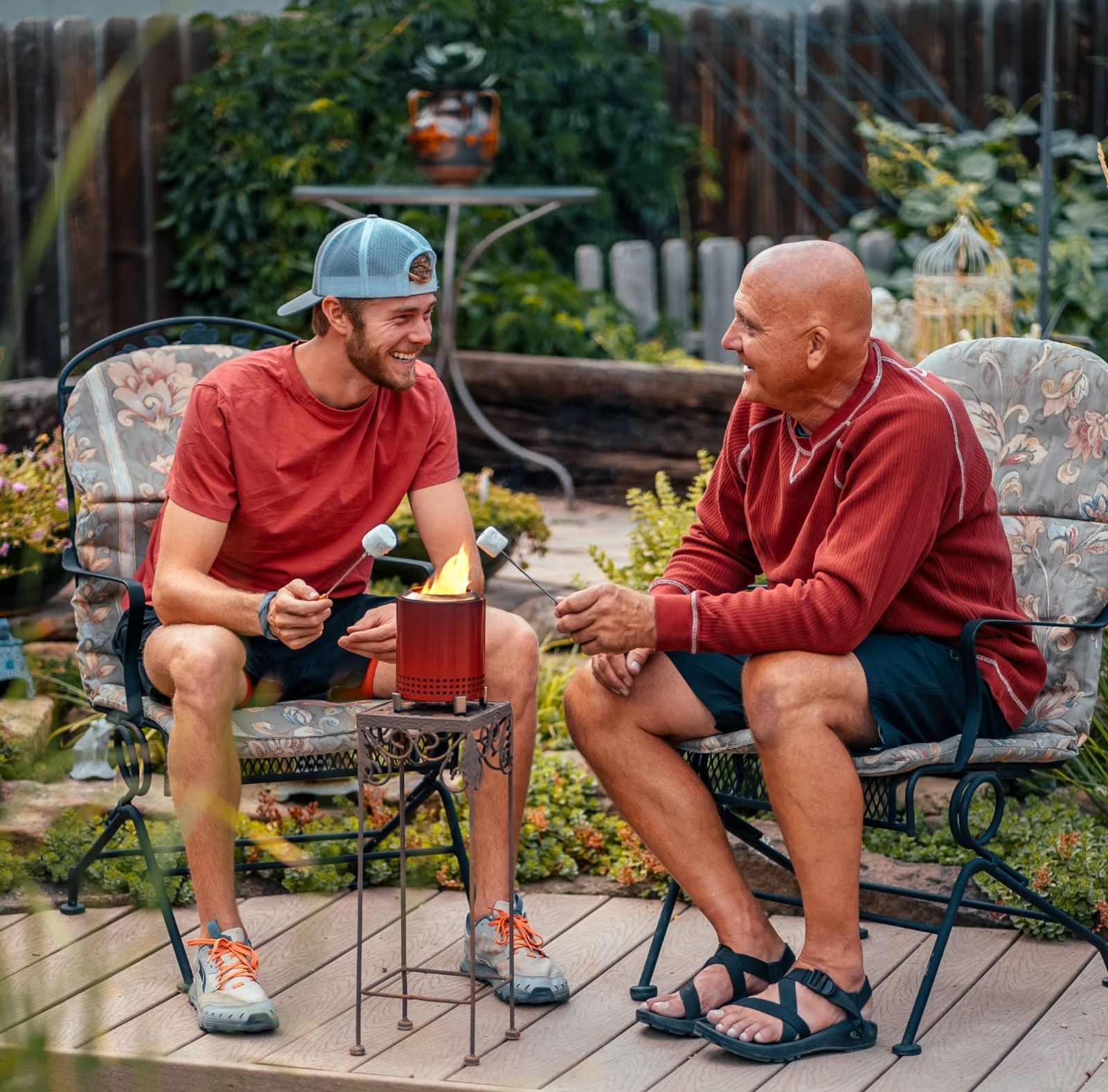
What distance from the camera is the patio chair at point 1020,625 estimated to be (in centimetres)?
261

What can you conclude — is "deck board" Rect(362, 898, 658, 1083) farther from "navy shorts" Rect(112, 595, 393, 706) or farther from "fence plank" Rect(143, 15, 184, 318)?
"fence plank" Rect(143, 15, 184, 318)

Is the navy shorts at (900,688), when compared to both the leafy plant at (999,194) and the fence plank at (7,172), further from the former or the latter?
the fence plank at (7,172)

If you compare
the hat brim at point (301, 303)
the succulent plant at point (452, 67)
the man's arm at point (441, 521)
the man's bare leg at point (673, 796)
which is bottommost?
the man's bare leg at point (673, 796)

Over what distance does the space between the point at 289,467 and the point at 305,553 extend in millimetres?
160

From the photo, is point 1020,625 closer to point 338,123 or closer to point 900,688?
point 900,688

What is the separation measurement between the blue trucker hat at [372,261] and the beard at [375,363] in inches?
2.7

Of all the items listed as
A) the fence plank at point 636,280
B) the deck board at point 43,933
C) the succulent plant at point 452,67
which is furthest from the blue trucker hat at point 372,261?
the fence plank at point 636,280

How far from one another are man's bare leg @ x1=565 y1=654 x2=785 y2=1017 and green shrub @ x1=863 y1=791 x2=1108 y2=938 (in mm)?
599

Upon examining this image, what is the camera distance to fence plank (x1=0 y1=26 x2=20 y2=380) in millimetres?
6766

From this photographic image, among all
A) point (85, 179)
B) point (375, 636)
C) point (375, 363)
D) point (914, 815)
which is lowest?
point (914, 815)

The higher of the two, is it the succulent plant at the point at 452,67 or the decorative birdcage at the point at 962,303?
the succulent plant at the point at 452,67

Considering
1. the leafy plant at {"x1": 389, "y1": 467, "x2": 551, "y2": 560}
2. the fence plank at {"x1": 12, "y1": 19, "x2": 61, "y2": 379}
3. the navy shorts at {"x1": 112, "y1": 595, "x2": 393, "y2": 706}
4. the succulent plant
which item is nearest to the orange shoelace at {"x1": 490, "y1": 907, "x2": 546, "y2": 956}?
the navy shorts at {"x1": 112, "y1": 595, "x2": 393, "y2": 706}

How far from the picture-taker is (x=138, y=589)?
9.20 ft

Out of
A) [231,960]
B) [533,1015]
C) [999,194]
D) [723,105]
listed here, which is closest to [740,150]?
[723,105]
